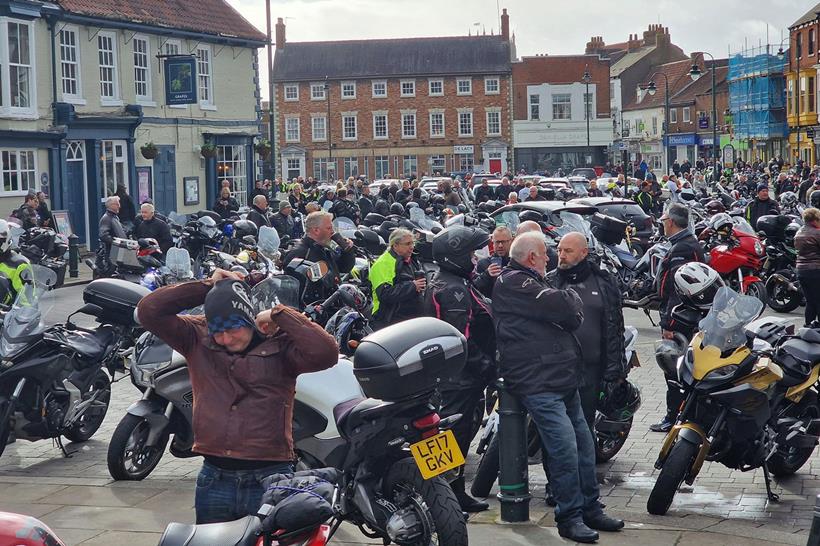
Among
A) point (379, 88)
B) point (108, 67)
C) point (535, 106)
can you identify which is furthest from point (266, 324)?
point (535, 106)

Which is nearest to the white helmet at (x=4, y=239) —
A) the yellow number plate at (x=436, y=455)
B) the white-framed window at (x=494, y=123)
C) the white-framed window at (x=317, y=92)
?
the yellow number plate at (x=436, y=455)

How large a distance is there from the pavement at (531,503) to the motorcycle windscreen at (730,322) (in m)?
1.04

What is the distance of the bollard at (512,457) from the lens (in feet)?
24.0

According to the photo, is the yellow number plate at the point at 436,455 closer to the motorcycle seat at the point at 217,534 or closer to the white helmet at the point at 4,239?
the motorcycle seat at the point at 217,534

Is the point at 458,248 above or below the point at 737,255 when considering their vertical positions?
above

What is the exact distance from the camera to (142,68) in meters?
33.2

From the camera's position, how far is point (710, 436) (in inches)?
299

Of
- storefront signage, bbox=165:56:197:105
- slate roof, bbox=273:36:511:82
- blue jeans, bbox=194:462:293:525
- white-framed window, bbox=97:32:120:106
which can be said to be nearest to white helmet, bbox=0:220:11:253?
blue jeans, bbox=194:462:293:525

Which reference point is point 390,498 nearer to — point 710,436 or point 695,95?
point 710,436

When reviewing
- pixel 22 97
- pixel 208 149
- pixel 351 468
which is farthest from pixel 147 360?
pixel 208 149

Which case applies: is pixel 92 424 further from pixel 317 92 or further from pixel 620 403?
pixel 317 92

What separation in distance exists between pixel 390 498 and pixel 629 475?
3146 mm

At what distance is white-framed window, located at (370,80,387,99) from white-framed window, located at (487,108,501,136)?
7.24 m

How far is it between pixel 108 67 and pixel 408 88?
52524 mm
